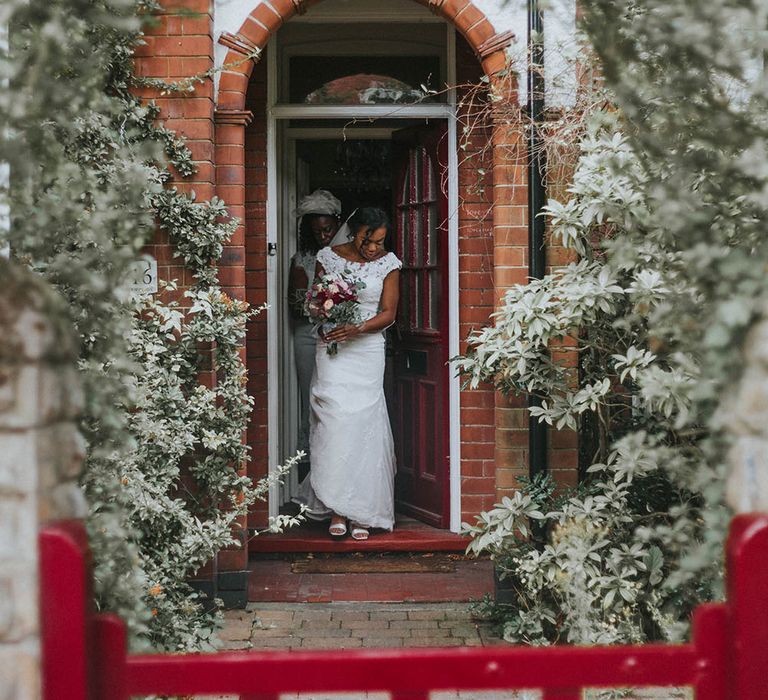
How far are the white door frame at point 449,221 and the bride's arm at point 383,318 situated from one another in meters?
0.36

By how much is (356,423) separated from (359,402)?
0.45ft

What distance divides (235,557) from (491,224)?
2577mm

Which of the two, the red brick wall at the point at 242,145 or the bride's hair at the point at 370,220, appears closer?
the red brick wall at the point at 242,145

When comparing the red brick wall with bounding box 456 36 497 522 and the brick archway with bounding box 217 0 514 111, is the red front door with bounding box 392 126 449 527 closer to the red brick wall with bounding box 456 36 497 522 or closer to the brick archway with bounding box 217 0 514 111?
the red brick wall with bounding box 456 36 497 522

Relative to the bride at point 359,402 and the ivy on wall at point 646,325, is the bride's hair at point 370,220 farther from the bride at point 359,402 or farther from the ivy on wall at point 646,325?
the ivy on wall at point 646,325

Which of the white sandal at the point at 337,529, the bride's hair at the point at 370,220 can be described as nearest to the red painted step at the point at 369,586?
the white sandal at the point at 337,529

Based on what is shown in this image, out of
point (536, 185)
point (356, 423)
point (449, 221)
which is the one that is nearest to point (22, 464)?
point (536, 185)

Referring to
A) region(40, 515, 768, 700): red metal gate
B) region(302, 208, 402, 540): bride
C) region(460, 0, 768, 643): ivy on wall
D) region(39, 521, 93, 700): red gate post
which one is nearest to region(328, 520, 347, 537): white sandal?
region(302, 208, 402, 540): bride

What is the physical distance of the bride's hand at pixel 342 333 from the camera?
6.65 m

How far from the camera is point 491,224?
6.55 m

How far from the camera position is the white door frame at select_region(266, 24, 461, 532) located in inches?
262

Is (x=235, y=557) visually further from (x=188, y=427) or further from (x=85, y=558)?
(x=85, y=558)

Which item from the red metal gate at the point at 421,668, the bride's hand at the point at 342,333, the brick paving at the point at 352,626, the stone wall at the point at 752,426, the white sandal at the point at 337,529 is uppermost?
the bride's hand at the point at 342,333

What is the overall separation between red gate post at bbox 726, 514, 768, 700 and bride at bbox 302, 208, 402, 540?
458 centimetres
